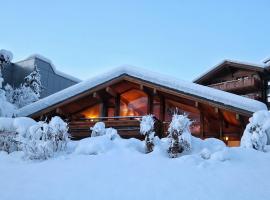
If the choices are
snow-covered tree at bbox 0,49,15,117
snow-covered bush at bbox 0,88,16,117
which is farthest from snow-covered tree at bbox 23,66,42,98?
snow-covered bush at bbox 0,88,16,117

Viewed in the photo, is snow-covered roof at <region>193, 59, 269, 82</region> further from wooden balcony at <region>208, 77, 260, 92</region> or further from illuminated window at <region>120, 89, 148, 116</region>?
illuminated window at <region>120, 89, 148, 116</region>

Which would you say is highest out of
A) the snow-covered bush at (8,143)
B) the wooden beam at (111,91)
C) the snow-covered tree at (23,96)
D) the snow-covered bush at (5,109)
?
the snow-covered tree at (23,96)

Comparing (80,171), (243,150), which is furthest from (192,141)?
(80,171)

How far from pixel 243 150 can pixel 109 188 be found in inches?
165

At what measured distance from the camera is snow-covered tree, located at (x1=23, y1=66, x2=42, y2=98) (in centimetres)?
2934

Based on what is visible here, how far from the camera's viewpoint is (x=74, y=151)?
933 cm

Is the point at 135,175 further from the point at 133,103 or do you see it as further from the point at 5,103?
the point at 5,103

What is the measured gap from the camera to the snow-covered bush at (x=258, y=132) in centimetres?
949

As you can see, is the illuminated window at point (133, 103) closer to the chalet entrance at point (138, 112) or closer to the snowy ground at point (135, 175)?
the chalet entrance at point (138, 112)

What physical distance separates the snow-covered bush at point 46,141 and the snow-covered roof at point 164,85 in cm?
628

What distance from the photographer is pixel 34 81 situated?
29.5m

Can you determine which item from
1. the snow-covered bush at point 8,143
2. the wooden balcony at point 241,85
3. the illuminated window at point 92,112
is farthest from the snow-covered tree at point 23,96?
the snow-covered bush at point 8,143

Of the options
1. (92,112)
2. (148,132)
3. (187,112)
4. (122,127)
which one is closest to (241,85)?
(187,112)

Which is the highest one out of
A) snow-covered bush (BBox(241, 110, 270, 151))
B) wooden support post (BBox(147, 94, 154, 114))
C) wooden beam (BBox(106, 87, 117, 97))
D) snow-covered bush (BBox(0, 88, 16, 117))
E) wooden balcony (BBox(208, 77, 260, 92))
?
wooden balcony (BBox(208, 77, 260, 92))
